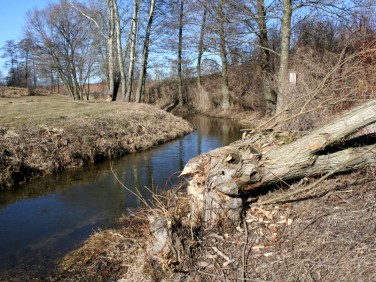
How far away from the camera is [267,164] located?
459 cm

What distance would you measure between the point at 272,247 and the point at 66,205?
4.55 metres

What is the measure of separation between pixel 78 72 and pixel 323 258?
32220mm

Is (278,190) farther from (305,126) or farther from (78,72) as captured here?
(78,72)

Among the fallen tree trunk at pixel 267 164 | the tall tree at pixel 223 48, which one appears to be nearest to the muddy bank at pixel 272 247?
the fallen tree trunk at pixel 267 164

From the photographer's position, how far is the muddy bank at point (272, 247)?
3.32 metres

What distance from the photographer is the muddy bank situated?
332 cm

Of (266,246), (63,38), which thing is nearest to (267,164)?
(266,246)

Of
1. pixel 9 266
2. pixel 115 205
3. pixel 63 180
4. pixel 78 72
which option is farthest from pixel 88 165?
pixel 78 72

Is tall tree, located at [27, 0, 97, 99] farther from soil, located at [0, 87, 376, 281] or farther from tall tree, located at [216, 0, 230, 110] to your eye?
soil, located at [0, 87, 376, 281]

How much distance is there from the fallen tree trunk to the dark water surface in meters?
1.38

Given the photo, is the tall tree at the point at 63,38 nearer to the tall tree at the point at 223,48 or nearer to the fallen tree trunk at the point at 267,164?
the tall tree at the point at 223,48

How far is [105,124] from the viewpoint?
1208 centimetres

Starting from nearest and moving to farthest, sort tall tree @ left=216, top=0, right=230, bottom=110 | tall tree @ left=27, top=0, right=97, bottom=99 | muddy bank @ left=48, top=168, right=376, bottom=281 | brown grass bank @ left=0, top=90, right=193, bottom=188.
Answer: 1. muddy bank @ left=48, top=168, right=376, bottom=281
2. brown grass bank @ left=0, top=90, right=193, bottom=188
3. tall tree @ left=216, top=0, right=230, bottom=110
4. tall tree @ left=27, top=0, right=97, bottom=99

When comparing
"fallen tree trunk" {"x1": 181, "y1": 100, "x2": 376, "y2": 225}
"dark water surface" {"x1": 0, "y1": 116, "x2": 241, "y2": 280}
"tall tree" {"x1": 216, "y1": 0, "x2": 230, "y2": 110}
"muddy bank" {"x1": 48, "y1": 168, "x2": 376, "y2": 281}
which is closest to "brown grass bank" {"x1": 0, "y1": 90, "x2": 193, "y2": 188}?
"dark water surface" {"x1": 0, "y1": 116, "x2": 241, "y2": 280}
